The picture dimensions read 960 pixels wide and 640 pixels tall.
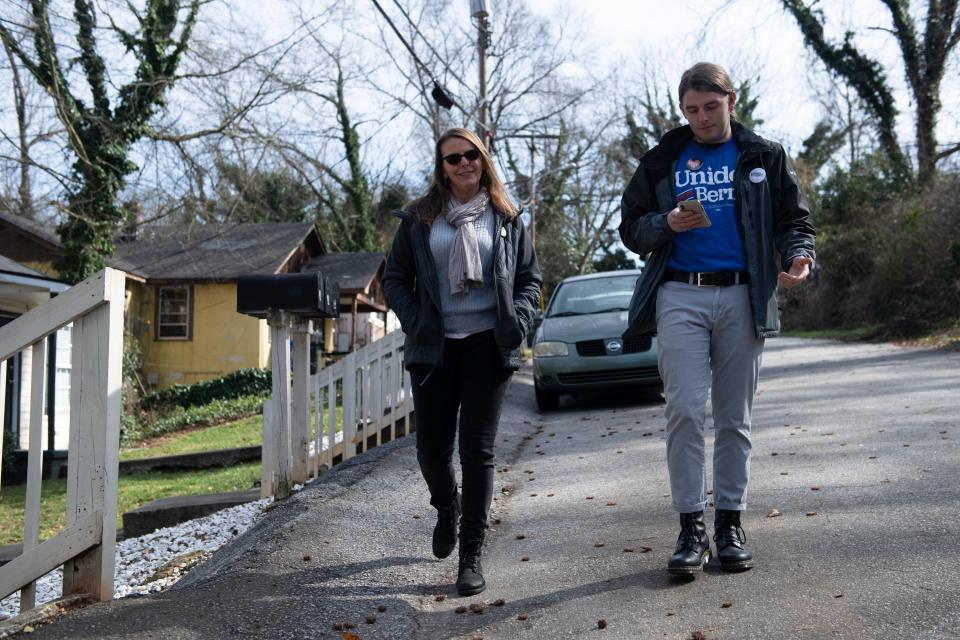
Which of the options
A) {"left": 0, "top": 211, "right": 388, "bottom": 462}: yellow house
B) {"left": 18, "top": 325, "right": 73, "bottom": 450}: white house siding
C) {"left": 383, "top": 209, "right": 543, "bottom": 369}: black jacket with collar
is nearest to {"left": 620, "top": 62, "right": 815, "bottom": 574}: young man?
{"left": 383, "top": 209, "right": 543, "bottom": 369}: black jacket with collar

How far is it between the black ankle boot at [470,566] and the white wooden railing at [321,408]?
2.62 m

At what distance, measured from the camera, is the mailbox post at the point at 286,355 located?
6.14 m

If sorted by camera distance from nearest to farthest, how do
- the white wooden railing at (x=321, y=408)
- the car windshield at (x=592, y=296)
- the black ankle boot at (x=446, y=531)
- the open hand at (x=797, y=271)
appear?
the open hand at (x=797, y=271), the black ankle boot at (x=446, y=531), the white wooden railing at (x=321, y=408), the car windshield at (x=592, y=296)

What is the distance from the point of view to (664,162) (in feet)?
13.5

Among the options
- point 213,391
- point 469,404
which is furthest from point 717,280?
point 213,391

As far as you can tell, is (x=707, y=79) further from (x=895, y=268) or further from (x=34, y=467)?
(x=895, y=268)

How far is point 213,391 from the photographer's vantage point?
2695cm

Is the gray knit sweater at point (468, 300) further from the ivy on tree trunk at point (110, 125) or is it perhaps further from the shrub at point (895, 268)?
the shrub at point (895, 268)

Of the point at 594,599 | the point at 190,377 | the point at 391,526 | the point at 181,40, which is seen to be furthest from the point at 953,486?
the point at 190,377

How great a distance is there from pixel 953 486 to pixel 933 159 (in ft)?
75.8

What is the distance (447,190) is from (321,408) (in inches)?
145

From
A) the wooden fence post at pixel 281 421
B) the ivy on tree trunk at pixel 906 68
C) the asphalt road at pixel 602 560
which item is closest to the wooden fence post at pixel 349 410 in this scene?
the asphalt road at pixel 602 560

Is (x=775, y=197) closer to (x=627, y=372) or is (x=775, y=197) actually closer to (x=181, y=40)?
(x=627, y=372)

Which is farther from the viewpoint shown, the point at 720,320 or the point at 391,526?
the point at 391,526
